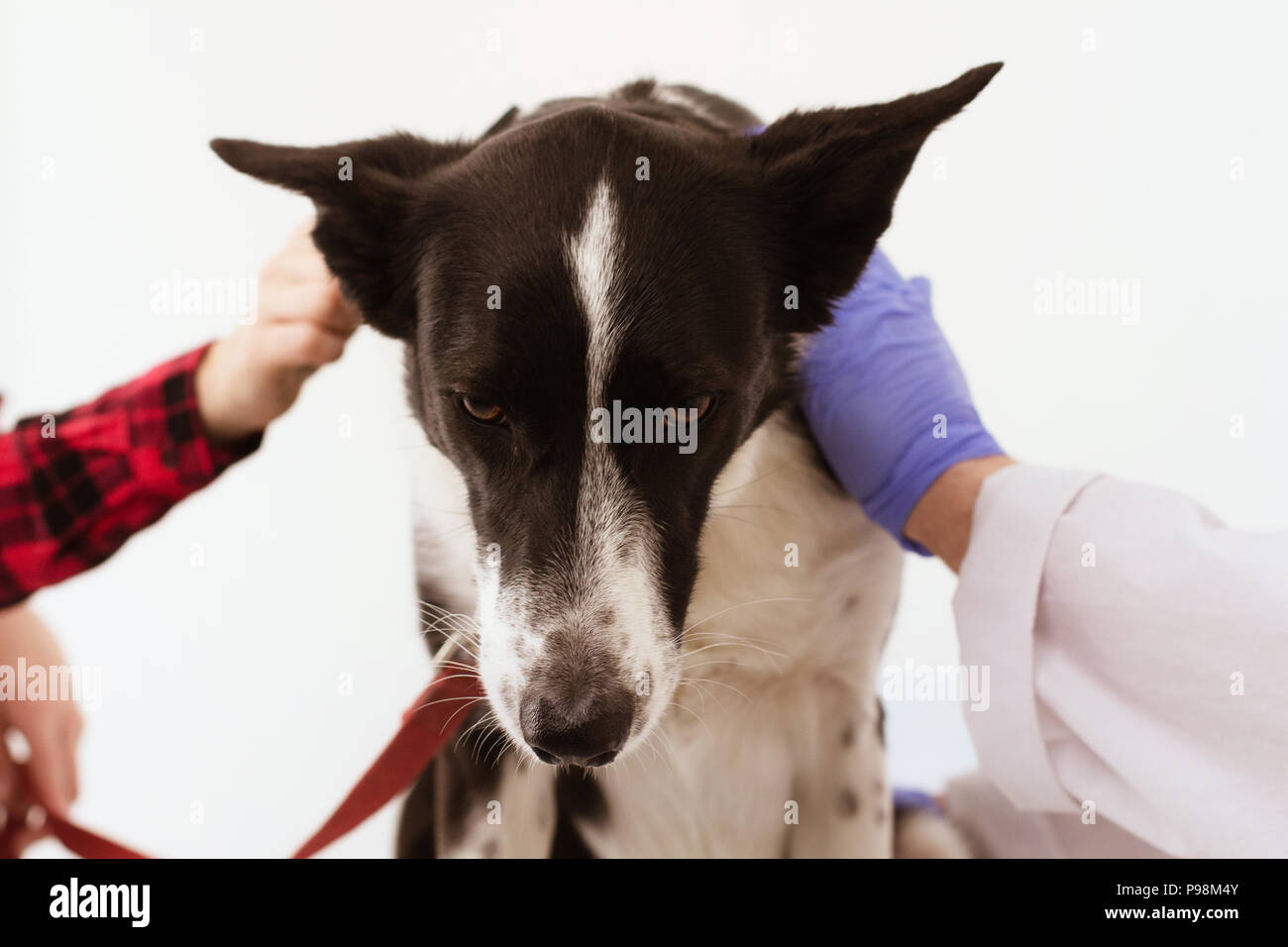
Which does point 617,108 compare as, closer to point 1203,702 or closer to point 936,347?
point 936,347

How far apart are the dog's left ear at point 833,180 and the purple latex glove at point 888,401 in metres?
0.09

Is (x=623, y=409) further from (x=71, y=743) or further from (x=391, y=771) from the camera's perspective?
(x=71, y=743)

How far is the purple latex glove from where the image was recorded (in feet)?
5.26

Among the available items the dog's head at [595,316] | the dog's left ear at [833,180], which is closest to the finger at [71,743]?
the dog's head at [595,316]

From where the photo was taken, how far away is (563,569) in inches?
50.0

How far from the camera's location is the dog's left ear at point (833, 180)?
4.36 feet

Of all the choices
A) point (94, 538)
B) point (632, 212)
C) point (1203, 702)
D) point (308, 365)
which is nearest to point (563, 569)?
point (632, 212)

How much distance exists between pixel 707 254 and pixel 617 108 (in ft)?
1.03

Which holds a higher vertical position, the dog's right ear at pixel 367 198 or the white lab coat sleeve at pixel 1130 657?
the dog's right ear at pixel 367 198

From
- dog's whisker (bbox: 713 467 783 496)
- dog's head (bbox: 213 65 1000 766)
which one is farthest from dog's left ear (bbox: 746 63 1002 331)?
dog's whisker (bbox: 713 467 783 496)

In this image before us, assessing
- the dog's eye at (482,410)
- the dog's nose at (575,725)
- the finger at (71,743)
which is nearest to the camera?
the dog's nose at (575,725)

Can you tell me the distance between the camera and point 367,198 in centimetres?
142

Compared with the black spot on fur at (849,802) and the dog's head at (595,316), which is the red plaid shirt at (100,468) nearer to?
the dog's head at (595,316)

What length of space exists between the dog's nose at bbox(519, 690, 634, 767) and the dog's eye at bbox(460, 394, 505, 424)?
1.21ft
